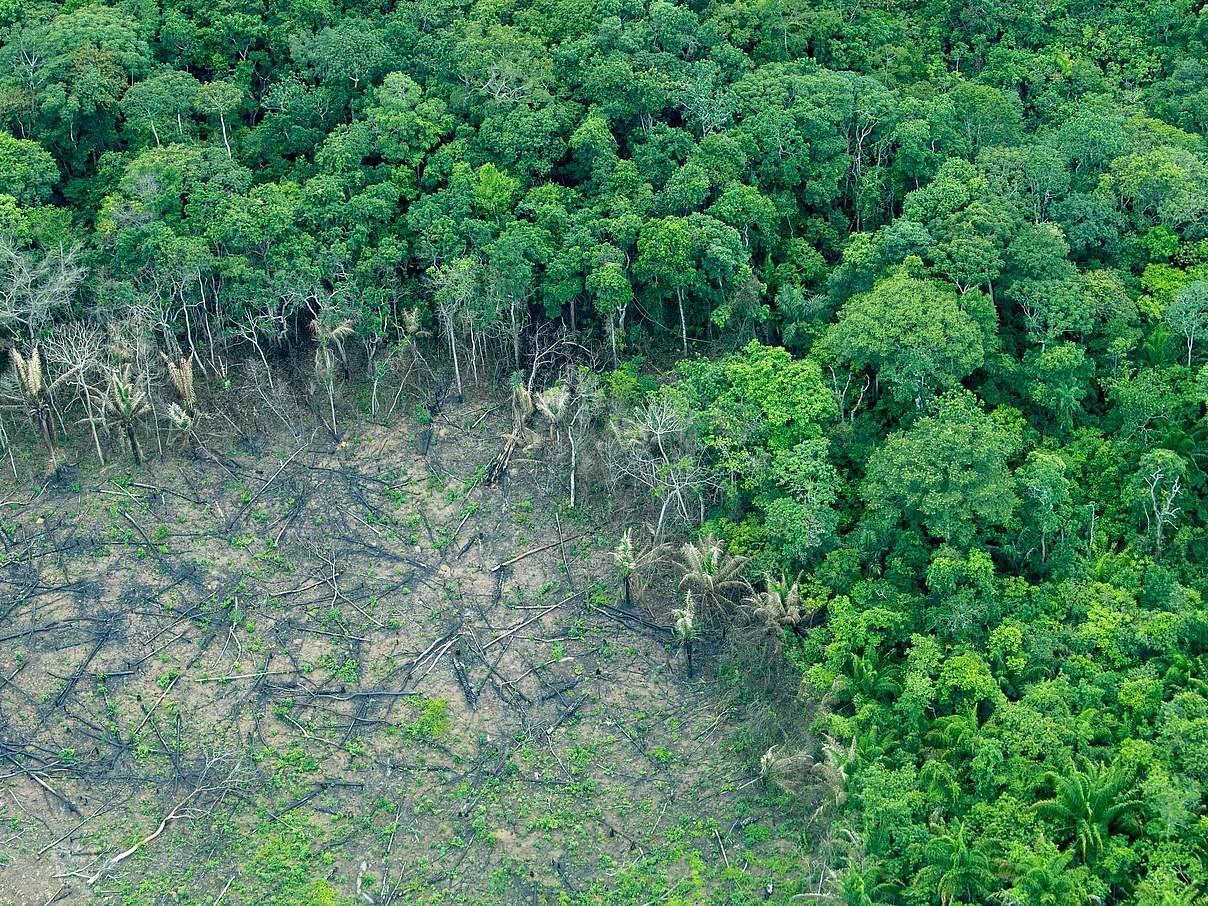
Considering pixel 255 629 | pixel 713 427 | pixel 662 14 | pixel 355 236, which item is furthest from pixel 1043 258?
pixel 255 629

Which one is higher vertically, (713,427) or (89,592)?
(713,427)

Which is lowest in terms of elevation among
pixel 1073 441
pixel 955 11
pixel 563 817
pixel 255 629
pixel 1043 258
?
pixel 563 817

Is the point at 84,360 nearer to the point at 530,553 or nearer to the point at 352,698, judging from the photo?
the point at 352,698

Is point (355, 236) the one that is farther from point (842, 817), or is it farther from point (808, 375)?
point (842, 817)

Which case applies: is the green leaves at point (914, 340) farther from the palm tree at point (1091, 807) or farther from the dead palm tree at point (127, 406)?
the dead palm tree at point (127, 406)

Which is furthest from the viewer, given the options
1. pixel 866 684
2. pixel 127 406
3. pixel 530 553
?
pixel 127 406

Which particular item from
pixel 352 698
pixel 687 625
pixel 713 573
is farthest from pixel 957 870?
pixel 352 698

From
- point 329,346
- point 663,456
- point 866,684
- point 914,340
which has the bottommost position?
point 866,684
